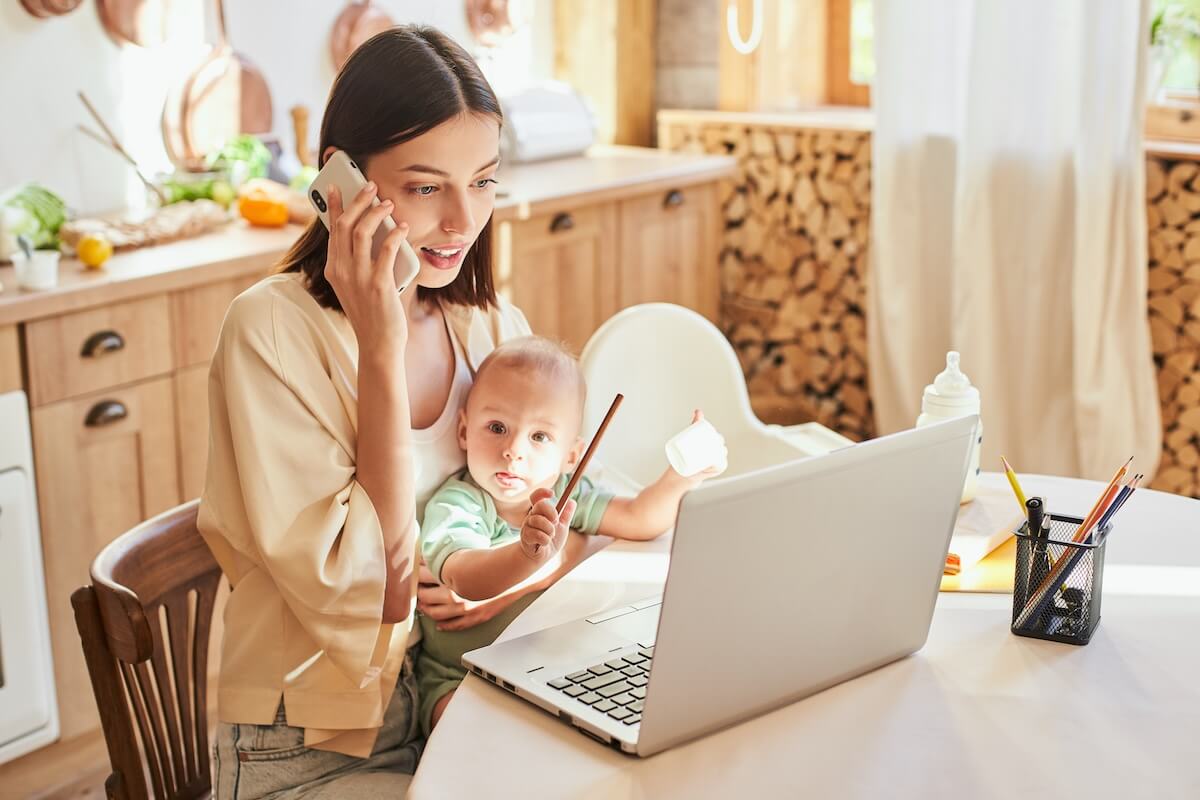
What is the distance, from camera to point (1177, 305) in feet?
10.5

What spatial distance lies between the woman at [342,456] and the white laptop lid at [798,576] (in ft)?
1.41

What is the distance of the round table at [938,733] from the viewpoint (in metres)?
1.07

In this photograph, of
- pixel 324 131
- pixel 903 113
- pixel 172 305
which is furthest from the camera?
pixel 903 113

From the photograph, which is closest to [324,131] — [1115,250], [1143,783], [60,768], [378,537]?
[378,537]

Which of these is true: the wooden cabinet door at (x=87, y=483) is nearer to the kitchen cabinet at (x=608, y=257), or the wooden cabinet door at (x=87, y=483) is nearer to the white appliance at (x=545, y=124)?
the kitchen cabinet at (x=608, y=257)

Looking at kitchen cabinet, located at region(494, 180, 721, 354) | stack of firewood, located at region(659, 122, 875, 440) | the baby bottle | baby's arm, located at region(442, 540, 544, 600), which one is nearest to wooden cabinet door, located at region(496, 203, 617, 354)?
kitchen cabinet, located at region(494, 180, 721, 354)

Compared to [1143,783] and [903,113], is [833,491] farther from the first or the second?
[903,113]

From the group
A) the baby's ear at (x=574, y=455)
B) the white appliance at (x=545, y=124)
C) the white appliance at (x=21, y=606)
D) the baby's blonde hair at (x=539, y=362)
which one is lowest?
the white appliance at (x=21, y=606)

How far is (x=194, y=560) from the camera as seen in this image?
151cm

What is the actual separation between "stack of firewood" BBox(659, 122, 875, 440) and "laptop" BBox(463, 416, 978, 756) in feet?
9.00

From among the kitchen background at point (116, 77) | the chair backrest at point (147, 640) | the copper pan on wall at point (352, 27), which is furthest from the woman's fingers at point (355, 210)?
the copper pan on wall at point (352, 27)

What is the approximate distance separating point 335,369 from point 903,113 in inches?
97.8

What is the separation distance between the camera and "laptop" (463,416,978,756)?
1.04 m

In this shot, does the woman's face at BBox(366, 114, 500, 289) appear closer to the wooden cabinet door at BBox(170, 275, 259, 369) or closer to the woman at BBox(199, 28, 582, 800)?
the woman at BBox(199, 28, 582, 800)
